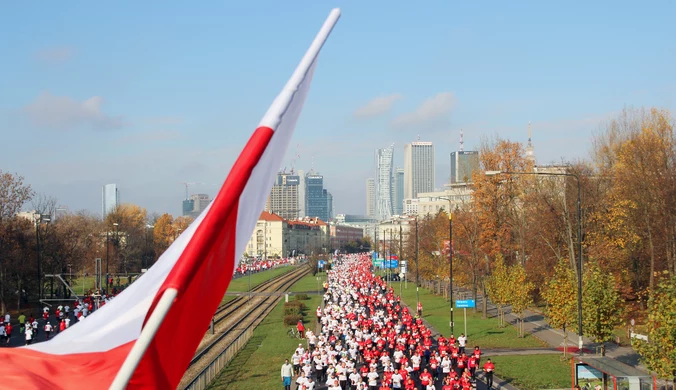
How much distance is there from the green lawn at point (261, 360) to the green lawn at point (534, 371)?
29.4 ft

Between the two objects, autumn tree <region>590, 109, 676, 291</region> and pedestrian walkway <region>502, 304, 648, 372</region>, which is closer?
pedestrian walkway <region>502, 304, 648, 372</region>

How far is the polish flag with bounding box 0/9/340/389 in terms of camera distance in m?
4.23

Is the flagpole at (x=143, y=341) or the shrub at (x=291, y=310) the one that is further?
the shrub at (x=291, y=310)

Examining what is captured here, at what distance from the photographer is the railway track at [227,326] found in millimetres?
34469

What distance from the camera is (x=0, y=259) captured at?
57.6 m

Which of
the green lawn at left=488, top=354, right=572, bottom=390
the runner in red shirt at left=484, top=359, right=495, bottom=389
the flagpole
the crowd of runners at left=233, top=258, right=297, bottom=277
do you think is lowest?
the crowd of runners at left=233, top=258, right=297, bottom=277

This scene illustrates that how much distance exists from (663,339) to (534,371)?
9.28 metres

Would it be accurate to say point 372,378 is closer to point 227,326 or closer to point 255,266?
point 227,326

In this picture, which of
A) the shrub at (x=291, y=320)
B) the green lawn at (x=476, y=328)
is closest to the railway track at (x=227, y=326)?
the shrub at (x=291, y=320)

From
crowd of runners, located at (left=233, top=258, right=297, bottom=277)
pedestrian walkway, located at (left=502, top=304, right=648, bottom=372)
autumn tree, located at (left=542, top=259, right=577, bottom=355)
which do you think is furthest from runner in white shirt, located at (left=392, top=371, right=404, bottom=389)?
crowd of runners, located at (left=233, top=258, right=297, bottom=277)

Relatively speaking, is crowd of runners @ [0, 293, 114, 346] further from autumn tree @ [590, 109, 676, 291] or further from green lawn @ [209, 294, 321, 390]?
autumn tree @ [590, 109, 676, 291]

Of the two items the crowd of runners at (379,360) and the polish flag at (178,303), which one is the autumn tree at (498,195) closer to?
the crowd of runners at (379,360)

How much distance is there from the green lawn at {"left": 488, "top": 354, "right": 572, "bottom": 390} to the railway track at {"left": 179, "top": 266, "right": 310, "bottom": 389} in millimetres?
11569

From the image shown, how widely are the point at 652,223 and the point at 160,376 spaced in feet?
170
